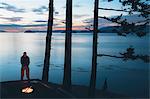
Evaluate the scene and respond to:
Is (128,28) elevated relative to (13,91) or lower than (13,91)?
elevated

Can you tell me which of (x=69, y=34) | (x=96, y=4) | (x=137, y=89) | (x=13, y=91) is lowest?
(x=137, y=89)

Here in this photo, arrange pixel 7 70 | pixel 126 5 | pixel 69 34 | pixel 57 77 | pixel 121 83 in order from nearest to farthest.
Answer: pixel 69 34 → pixel 126 5 → pixel 121 83 → pixel 57 77 → pixel 7 70

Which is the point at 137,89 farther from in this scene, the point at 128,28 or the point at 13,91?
the point at 13,91

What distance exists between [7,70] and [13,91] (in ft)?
130

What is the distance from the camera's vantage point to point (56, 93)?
58.0 ft

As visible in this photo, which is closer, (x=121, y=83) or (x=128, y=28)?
(x=128, y=28)

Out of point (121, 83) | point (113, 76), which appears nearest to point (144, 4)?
point (121, 83)

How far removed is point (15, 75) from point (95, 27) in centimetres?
3118

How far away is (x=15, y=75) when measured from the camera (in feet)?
174

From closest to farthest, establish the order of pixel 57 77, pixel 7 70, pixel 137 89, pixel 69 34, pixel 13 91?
1. pixel 13 91
2. pixel 69 34
3. pixel 137 89
4. pixel 57 77
5. pixel 7 70

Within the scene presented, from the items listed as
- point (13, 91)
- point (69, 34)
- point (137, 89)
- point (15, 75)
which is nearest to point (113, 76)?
point (137, 89)

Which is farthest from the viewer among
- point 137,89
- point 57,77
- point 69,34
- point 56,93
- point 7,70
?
point 7,70

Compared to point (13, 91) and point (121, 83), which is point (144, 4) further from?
point (121, 83)

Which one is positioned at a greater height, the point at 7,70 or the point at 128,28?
the point at 128,28
